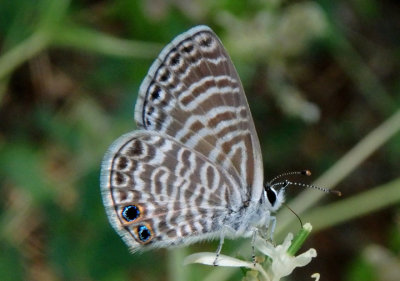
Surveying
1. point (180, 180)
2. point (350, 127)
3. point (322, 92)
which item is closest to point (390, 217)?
point (350, 127)

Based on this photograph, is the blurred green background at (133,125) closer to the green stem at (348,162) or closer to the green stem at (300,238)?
the green stem at (348,162)

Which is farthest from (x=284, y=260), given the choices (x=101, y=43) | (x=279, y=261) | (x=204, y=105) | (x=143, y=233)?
(x=101, y=43)

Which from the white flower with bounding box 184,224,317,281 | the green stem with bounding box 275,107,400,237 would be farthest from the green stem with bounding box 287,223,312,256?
the green stem with bounding box 275,107,400,237

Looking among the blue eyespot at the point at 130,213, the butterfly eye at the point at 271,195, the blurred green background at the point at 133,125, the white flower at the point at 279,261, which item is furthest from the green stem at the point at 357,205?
the white flower at the point at 279,261

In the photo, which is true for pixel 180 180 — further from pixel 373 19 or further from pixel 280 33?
pixel 373 19

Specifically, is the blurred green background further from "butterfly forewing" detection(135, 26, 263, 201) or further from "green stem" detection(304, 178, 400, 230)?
"butterfly forewing" detection(135, 26, 263, 201)

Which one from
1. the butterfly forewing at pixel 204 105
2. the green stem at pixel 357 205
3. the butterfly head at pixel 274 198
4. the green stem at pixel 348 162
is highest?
the butterfly forewing at pixel 204 105
